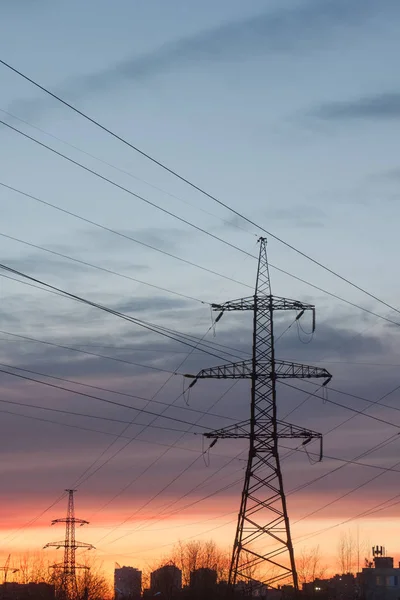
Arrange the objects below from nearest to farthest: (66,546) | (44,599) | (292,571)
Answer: (292,571) < (66,546) < (44,599)

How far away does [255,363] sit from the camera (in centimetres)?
7288

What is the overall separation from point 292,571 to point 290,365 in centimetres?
1243

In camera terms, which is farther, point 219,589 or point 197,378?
point 219,589

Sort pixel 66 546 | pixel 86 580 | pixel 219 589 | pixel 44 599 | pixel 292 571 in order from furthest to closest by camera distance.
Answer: pixel 44 599, pixel 86 580, pixel 219 589, pixel 66 546, pixel 292 571

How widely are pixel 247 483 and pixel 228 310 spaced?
1081cm

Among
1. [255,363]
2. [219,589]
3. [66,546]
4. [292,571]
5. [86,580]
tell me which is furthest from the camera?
[86,580]

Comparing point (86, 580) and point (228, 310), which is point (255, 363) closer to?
point (228, 310)

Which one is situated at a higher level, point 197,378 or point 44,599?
point 197,378

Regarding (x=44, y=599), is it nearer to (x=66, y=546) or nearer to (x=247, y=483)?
(x=66, y=546)

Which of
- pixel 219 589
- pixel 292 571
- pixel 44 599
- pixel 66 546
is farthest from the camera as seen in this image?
pixel 44 599

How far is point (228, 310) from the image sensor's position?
7212cm

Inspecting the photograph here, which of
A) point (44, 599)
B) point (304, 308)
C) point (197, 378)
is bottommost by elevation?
point (44, 599)

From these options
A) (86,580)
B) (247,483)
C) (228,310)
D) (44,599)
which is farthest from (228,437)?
(44,599)

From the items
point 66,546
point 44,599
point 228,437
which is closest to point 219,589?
point 66,546
